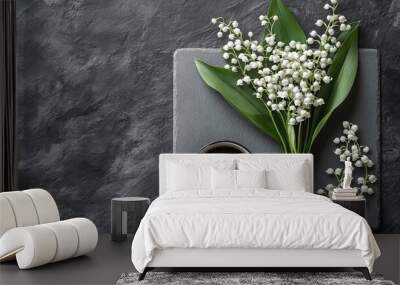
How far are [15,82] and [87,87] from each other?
74 centimetres

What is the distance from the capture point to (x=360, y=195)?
6.85 m

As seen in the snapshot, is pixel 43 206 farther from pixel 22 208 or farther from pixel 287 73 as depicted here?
pixel 287 73

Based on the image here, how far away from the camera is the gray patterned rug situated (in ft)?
14.8

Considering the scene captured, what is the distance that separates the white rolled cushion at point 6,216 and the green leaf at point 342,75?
3046 mm

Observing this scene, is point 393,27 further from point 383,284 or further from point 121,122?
point 383,284

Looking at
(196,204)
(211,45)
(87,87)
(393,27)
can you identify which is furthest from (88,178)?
(393,27)

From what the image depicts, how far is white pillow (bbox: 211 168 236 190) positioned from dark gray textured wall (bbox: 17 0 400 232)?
114 centimetres

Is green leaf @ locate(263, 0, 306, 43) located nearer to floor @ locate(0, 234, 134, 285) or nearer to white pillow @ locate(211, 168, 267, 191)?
white pillow @ locate(211, 168, 267, 191)

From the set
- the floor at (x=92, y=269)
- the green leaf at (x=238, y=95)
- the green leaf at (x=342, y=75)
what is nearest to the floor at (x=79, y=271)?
the floor at (x=92, y=269)

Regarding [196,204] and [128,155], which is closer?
[196,204]

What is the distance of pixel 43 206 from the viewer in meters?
5.57

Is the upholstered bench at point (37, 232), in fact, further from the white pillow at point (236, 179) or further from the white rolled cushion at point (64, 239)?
the white pillow at point (236, 179)

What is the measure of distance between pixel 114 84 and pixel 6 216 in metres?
2.32

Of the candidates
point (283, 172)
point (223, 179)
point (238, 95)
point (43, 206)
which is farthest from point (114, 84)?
point (283, 172)
